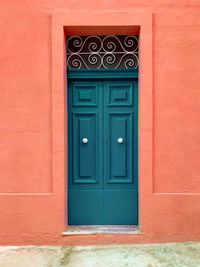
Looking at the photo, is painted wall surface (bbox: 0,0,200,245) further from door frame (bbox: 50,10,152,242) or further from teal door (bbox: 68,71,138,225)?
teal door (bbox: 68,71,138,225)

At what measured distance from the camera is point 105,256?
3.35 metres

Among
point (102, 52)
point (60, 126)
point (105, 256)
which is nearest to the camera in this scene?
point (105, 256)

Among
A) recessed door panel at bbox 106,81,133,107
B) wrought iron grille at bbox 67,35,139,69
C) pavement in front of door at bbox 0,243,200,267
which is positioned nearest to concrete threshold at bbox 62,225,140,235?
pavement in front of door at bbox 0,243,200,267

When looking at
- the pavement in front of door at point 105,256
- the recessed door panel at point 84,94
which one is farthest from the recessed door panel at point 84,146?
the pavement in front of door at point 105,256

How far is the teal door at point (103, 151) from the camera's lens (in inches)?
154

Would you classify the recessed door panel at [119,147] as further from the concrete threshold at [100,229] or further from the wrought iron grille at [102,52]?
the wrought iron grille at [102,52]

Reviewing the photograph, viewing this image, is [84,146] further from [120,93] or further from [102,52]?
[102,52]

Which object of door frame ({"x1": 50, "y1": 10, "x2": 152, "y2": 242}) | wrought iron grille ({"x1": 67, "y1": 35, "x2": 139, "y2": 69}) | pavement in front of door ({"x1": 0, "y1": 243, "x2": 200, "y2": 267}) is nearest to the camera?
pavement in front of door ({"x1": 0, "y1": 243, "x2": 200, "y2": 267})

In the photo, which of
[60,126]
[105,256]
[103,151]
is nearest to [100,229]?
[105,256]

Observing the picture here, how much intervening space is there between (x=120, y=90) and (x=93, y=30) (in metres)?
0.90

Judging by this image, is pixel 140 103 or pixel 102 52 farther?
pixel 102 52

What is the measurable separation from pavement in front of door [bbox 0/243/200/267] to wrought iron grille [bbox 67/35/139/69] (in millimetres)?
2497

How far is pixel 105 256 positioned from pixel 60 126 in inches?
68.5

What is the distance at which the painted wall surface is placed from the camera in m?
3.57
